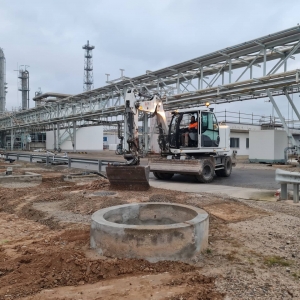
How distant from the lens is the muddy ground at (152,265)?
12.1ft

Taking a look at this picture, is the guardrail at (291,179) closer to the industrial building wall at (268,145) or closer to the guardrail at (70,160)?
the guardrail at (70,160)

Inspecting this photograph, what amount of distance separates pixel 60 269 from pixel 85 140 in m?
48.7

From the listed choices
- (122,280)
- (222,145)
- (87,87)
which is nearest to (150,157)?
(222,145)

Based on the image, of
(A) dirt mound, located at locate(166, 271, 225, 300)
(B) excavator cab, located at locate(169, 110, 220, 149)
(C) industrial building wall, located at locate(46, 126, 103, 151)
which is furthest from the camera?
(C) industrial building wall, located at locate(46, 126, 103, 151)

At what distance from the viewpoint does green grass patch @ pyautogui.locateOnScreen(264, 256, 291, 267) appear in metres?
4.50

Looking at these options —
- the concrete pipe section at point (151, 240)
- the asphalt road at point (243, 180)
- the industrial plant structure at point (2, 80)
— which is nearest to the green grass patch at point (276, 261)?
the concrete pipe section at point (151, 240)

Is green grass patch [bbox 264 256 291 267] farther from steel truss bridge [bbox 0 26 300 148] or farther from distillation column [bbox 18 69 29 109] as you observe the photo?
distillation column [bbox 18 69 29 109]

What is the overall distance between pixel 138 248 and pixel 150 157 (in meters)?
10.4

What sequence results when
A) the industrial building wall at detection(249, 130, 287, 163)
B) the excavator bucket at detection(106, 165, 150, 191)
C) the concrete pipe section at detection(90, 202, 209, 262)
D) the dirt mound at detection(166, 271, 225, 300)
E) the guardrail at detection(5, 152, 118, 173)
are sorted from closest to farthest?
the dirt mound at detection(166, 271, 225, 300), the concrete pipe section at detection(90, 202, 209, 262), the excavator bucket at detection(106, 165, 150, 191), the guardrail at detection(5, 152, 118, 173), the industrial building wall at detection(249, 130, 287, 163)

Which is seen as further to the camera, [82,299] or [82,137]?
[82,137]

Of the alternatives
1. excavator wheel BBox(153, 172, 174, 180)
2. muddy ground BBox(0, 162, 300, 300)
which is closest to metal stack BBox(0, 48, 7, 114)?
excavator wheel BBox(153, 172, 174, 180)

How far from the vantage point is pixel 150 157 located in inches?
583

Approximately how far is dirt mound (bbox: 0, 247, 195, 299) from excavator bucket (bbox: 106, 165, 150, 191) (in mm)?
6153

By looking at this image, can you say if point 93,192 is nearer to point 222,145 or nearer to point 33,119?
point 222,145
